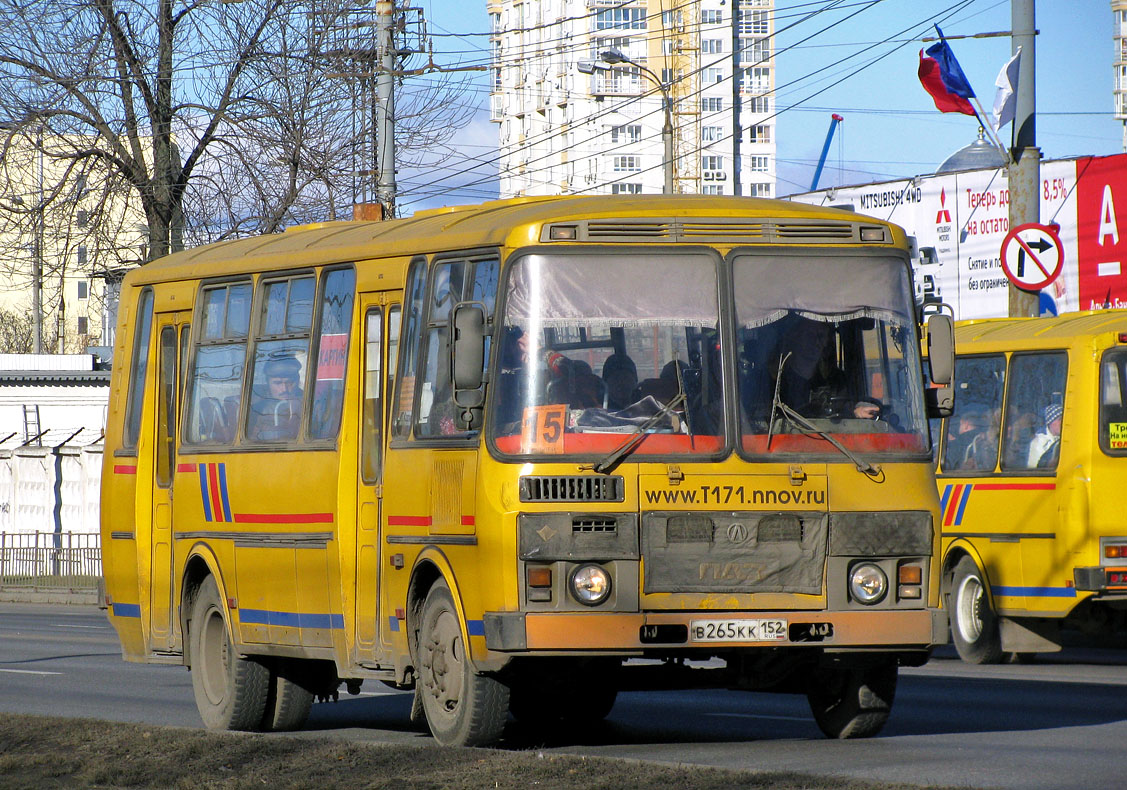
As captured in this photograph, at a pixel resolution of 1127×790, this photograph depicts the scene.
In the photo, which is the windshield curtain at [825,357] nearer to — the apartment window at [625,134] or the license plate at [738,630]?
the license plate at [738,630]

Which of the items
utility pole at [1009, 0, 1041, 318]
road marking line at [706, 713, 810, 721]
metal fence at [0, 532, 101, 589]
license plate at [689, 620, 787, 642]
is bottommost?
metal fence at [0, 532, 101, 589]

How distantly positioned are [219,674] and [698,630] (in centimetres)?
419

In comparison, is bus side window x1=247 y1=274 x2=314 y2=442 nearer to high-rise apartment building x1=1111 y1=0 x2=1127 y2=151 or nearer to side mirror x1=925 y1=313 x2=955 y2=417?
side mirror x1=925 y1=313 x2=955 y2=417

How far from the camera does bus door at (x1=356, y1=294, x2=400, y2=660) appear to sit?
1084cm

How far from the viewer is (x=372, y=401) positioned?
11062 mm

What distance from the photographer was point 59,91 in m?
33.4

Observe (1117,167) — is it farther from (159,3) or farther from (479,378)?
(479,378)

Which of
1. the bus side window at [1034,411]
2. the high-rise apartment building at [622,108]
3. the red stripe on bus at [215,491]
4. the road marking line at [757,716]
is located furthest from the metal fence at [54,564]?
the high-rise apartment building at [622,108]

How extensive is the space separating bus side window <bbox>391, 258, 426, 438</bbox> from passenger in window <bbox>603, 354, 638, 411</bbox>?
4.66ft

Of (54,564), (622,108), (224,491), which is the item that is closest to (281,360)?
(224,491)

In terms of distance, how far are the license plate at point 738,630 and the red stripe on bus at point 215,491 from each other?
3.97 metres

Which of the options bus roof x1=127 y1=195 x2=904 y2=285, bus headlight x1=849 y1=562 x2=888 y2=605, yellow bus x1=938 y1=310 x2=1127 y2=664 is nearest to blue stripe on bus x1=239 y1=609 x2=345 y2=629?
bus roof x1=127 y1=195 x2=904 y2=285

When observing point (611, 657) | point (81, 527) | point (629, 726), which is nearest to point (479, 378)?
point (611, 657)

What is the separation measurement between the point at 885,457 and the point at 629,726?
302 centimetres
